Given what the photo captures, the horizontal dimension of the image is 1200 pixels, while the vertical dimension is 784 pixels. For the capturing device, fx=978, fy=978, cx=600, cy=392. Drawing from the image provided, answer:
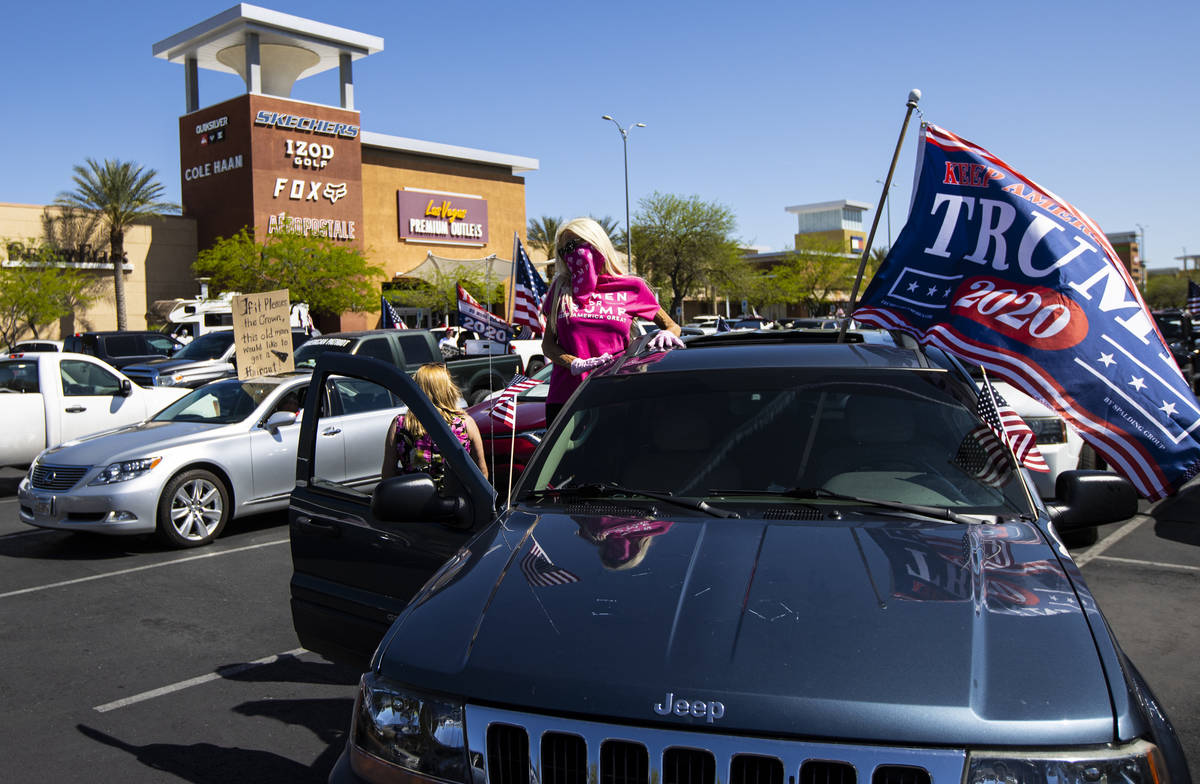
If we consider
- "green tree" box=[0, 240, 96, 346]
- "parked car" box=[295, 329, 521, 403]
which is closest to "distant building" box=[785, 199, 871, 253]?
"green tree" box=[0, 240, 96, 346]

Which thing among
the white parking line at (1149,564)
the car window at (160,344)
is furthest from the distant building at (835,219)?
the white parking line at (1149,564)

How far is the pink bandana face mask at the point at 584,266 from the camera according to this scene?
5.33 metres

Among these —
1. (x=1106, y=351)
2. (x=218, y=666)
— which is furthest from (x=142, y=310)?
(x=1106, y=351)

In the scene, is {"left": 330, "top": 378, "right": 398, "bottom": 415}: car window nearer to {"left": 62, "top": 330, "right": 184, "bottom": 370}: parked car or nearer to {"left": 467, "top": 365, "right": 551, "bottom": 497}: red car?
{"left": 467, "top": 365, "right": 551, "bottom": 497}: red car

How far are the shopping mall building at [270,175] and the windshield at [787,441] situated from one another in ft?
137

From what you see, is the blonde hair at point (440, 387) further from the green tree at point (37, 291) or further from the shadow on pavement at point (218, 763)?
the green tree at point (37, 291)

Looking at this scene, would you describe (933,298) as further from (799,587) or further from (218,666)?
(218,666)

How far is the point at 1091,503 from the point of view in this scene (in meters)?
3.16

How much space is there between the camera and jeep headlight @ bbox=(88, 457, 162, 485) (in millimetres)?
8461

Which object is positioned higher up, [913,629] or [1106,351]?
[1106,351]

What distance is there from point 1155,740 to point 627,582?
1200 millimetres

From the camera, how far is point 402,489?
127 inches

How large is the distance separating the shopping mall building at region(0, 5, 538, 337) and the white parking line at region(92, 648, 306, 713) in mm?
39811

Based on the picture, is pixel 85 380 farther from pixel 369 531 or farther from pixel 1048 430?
pixel 1048 430
